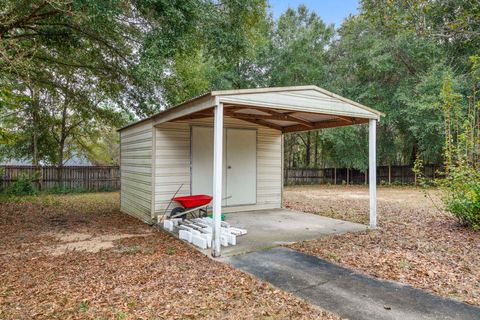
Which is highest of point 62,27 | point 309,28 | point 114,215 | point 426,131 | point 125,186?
point 309,28

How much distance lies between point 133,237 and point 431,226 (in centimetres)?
552

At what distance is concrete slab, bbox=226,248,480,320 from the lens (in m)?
2.52

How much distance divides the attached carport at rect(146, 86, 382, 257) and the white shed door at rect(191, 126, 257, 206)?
1.69 ft

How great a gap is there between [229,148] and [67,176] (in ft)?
29.8

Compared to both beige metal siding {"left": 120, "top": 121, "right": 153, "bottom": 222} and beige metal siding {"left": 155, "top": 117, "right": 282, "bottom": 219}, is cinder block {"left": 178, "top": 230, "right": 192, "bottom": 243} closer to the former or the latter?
beige metal siding {"left": 155, "top": 117, "right": 282, "bottom": 219}

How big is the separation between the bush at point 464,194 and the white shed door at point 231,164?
12.9ft

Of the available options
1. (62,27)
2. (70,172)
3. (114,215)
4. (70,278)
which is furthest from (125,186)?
(70,172)

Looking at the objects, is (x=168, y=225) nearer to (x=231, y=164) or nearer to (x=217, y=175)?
(x=217, y=175)

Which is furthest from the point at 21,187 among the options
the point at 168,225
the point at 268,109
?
the point at 268,109

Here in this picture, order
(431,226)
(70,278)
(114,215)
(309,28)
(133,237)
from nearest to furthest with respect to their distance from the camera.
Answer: (70,278) → (133,237) → (431,226) → (114,215) → (309,28)

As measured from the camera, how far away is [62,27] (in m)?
6.60

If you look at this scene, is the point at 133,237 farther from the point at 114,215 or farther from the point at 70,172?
the point at 70,172

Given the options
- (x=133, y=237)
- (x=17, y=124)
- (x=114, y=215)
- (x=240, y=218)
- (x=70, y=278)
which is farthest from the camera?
(x=17, y=124)

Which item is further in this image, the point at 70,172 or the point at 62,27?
the point at 70,172
